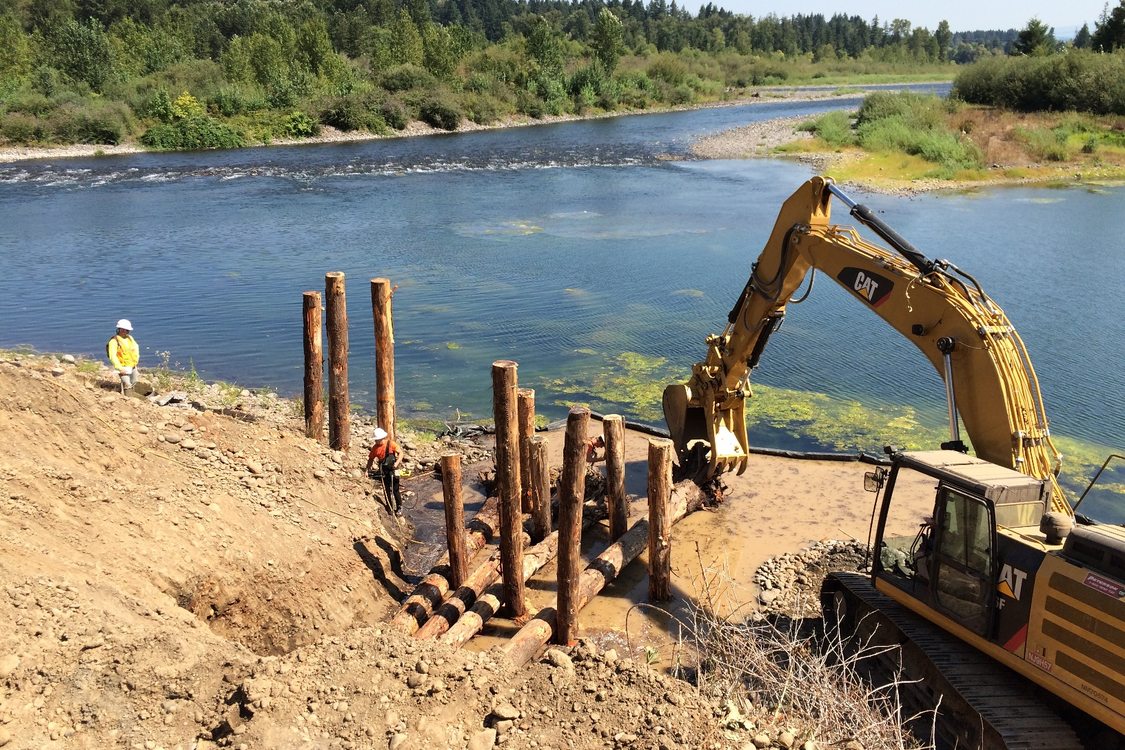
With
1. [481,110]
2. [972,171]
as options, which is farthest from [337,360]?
[481,110]

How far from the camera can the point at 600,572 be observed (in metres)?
9.70

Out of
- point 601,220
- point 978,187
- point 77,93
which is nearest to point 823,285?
point 601,220

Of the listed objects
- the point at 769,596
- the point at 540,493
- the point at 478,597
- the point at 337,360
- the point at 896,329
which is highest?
the point at 896,329

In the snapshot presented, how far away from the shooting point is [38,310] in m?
20.6

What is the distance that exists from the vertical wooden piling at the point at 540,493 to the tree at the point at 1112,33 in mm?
64256

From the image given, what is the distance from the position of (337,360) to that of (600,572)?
14.7 ft

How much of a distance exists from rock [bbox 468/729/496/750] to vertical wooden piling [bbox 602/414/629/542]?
4.36 metres

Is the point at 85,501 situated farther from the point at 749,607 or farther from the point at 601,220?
the point at 601,220

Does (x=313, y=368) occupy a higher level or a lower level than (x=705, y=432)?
higher

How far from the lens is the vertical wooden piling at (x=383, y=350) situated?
11.7 m

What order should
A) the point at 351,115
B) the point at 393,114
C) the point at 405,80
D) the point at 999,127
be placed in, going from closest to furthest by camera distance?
1. the point at 999,127
2. the point at 351,115
3. the point at 393,114
4. the point at 405,80

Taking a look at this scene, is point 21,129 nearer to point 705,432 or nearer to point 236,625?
point 705,432

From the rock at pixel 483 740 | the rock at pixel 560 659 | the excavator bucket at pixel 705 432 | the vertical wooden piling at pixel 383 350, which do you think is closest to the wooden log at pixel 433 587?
the rock at pixel 560 659

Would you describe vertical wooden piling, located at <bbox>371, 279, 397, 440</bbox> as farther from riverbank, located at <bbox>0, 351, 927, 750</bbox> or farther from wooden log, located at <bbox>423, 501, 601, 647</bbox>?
wooden log, located at <bbox>423, 501, 601, 647</bbox>
